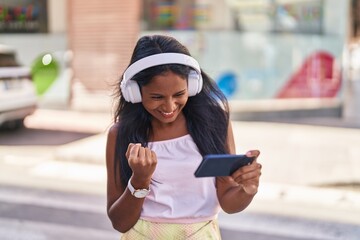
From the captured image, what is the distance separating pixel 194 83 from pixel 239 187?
14.2 inches

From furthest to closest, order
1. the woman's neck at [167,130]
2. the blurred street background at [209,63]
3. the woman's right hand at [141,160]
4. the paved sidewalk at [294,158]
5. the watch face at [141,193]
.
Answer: the blurred street background at [209,63]
the paved sidewalk at [294,158]
the woman's neck at [167,130]
the watch face at [141,193]
the woman's right hand at [141,160]

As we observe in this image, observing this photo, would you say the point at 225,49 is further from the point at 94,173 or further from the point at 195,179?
the point at 195,179

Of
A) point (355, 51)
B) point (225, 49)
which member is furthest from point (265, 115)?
point (355, 51)

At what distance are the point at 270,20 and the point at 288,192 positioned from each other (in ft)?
19.5

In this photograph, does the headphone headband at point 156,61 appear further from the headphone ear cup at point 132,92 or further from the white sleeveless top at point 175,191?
the white sleeveless top at point 175,191

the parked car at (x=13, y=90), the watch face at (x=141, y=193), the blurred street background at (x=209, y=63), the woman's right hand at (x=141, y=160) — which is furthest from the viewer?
the blurred street background at (x=209, y=63)

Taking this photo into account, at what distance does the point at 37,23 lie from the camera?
12805 mm

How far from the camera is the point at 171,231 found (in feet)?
6.25

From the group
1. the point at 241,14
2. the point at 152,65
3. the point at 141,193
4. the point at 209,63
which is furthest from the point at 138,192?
the point at 241,14

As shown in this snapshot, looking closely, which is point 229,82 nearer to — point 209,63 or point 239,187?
point 209,63

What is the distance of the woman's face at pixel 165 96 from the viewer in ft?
6.10

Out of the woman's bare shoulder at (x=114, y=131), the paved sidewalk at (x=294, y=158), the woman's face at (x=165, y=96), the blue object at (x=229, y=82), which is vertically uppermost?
the woman's face at (x=165, y=96)

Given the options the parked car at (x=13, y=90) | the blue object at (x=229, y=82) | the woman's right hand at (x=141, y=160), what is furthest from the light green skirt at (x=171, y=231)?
the blue object at (x=229, y=82)

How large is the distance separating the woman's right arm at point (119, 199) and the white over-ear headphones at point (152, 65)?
0.60 ft
